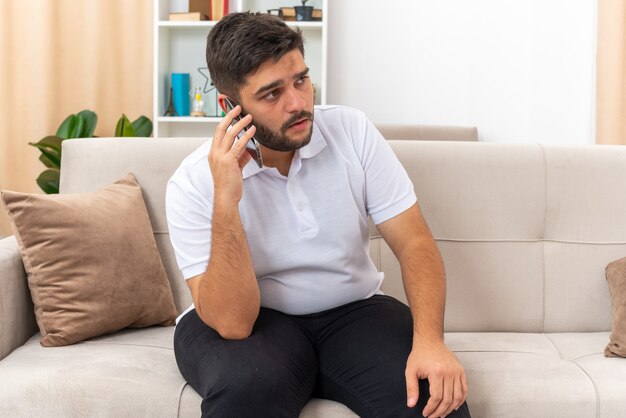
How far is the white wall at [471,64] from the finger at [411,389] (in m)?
2.87

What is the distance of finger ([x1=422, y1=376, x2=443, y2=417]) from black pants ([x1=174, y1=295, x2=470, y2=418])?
0.06ft

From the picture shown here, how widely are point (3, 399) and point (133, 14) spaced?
2.96m

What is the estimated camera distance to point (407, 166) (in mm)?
2084

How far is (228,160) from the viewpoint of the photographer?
5.28 feet

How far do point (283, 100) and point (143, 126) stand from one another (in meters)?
2.40

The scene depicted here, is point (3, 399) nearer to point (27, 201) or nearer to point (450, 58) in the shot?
point (27, 201)

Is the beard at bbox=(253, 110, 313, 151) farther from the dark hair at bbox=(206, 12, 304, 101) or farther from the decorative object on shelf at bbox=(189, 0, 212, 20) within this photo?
the decorative object on shelf at bbox=(189, 0, 212, 20)

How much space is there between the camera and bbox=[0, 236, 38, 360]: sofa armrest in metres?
1.78

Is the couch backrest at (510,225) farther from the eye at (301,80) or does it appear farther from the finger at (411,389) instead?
the finger at (411,389)

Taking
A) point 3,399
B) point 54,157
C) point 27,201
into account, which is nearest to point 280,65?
point 27,201

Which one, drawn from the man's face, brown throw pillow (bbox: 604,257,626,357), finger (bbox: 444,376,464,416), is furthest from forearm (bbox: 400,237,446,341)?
brown throw pillow (bbox: 604,257,626,357)

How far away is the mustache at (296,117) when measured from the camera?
166cm

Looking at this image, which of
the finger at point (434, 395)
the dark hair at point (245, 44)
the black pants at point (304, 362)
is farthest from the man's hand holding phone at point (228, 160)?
the finger at point (434, 395)

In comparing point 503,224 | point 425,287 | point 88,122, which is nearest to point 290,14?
point 88,122
